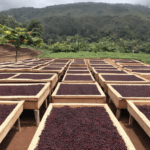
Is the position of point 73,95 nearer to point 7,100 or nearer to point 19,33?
point 7,100

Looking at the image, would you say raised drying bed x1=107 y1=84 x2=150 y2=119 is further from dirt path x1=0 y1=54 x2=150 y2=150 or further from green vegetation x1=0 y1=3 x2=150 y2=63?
green vegetation x1=0 y1=3 x2=150 y2=63

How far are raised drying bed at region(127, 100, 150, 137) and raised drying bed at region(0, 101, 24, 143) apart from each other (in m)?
2.26

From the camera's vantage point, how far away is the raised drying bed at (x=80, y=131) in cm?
170

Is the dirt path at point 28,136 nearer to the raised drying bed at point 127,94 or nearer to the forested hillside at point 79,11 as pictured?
the raised drying bed at point 127,94

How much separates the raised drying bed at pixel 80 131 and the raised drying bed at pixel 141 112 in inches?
17.7

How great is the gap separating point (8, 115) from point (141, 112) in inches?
97.1

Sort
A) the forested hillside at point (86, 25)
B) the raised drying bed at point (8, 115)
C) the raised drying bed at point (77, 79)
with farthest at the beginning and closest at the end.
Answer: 1. the forested hillside at point (86, 25)
2. the raised drying bed at point (77, 79)
3. the raised drying bed at point (8, 115)

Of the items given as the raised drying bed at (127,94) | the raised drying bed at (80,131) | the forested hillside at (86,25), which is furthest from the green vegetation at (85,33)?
the raised drying bed at (80,131)

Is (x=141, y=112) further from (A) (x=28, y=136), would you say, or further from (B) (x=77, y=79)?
(B) (x=77, y=79)

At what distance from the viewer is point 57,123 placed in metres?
2.16

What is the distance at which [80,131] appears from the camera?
1.96m

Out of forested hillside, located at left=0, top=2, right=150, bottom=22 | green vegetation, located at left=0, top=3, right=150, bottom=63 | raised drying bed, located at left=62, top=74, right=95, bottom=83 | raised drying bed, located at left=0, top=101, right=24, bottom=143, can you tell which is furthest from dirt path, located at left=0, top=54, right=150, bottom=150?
forested hillside, located at left=0, top=2, right=150, bottom=22

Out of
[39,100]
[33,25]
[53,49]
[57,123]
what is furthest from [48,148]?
[33,25]

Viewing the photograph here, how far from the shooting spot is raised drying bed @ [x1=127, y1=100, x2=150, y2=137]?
82.3 inches
